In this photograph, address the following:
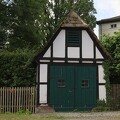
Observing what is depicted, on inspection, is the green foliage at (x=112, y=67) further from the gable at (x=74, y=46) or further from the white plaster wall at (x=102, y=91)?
the gable at (x=74, y=46)

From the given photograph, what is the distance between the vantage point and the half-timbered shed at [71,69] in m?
24.9

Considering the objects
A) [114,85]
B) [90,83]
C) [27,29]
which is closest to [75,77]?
[90,83]

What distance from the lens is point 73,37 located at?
25625 millimetres

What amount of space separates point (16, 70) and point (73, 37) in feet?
14.4

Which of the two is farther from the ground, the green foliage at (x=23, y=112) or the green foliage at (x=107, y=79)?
the green foliage at (x=107, y=79)

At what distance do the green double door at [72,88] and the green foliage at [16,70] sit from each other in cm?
187

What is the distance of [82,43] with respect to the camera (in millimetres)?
25594

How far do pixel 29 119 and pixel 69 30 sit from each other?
8.22 metres

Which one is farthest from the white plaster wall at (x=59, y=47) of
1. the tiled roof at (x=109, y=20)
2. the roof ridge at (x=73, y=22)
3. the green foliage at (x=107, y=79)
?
the tiled roof at (x=109, y=20)

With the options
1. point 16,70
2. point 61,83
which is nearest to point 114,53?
point 61,83

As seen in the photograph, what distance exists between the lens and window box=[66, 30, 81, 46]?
25.5 metres

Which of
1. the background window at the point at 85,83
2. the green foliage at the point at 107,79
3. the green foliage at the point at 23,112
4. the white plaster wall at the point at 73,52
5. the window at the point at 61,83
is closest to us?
the green foliage at the point at 23,112

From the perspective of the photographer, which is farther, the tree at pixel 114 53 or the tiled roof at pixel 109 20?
the tiled roof at pixel 109 20

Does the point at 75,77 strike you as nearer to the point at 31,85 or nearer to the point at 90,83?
the point at 90,83
